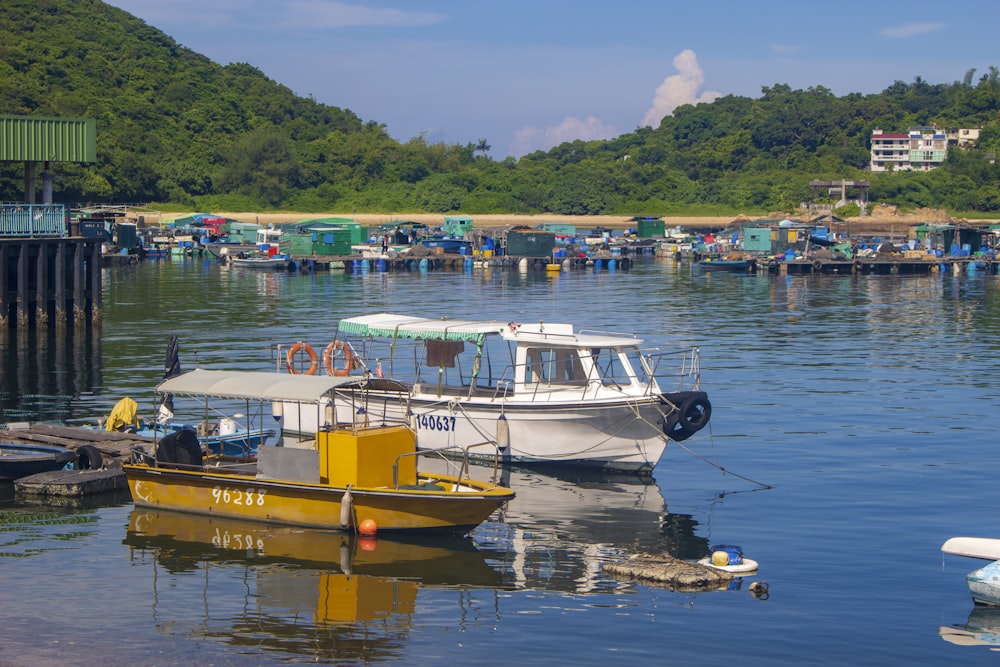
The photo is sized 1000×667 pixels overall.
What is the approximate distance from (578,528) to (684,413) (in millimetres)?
5697

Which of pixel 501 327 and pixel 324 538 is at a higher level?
pixel 501 327

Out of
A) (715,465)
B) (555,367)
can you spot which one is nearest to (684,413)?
(715,465)

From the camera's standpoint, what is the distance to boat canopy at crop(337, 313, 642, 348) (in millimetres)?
31859

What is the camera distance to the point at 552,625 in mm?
20234

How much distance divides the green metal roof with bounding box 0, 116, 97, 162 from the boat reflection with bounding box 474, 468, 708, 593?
34961 mm

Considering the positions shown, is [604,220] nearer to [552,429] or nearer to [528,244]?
[528,244]

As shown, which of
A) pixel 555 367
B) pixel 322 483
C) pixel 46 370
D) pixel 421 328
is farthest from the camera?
pixel 46 370

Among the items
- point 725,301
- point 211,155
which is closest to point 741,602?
point 725,301

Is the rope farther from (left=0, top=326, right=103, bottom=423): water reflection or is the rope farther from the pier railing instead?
the pier railing

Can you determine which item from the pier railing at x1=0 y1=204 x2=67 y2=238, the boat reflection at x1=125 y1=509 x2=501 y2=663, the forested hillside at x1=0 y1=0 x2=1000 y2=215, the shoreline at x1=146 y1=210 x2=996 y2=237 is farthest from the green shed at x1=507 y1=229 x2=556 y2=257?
the boat reflection at x1=125 y1=509 x2=501 y2=663

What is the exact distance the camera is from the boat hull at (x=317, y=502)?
24.2 m

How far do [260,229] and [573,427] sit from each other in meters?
105

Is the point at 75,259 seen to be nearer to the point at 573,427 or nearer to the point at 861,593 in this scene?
the point at 573,427

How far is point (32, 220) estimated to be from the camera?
56.0 meters
